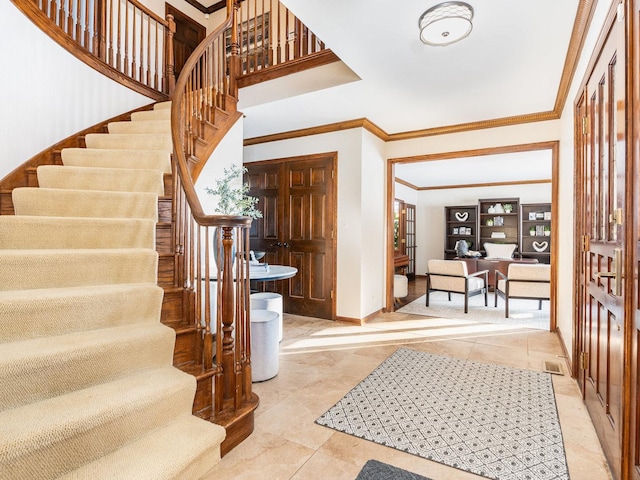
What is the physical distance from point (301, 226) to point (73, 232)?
2894 millimetres

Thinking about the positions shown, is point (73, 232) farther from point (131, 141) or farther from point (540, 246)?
point (540, 246)

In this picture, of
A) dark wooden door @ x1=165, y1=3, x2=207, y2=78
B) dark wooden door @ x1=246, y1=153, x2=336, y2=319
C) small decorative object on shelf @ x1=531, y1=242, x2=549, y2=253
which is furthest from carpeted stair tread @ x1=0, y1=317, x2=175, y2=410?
small decorative object on shelf @ x1=531, y1=242, x2=549, y2=253

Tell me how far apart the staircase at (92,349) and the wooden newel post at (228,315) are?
0.61 feet

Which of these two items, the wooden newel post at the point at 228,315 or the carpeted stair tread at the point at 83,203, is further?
the carpeted stair tread at the point at 83,203

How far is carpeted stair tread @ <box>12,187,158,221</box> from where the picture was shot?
217 cm

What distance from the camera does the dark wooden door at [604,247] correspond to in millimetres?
1372

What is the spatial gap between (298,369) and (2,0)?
344 cm

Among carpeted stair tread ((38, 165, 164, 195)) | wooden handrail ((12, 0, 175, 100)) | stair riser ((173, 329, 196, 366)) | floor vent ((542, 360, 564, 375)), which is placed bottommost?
floor vent ((542, 360, 564, 375))

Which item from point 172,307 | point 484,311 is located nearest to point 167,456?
point 172,307

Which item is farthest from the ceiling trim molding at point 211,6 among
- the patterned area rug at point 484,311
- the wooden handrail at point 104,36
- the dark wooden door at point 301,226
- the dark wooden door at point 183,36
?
the patterned area rug at point 484,311

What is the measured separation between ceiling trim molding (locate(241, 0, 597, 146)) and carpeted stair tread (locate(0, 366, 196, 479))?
10.3ft

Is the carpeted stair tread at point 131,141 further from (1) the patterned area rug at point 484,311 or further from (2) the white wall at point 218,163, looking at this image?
(1) the patterned area rug at point 484,311

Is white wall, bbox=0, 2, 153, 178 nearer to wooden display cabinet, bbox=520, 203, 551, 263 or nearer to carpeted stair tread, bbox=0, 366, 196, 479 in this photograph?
carpeted stair tread, bbox=0, 366, 196, 479

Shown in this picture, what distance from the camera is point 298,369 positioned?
278cm
